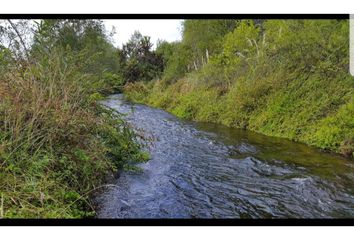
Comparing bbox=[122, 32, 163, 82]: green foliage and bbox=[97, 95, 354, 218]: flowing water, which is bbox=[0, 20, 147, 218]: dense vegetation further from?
bbox=[122, 32, 163, 82]: green foliage

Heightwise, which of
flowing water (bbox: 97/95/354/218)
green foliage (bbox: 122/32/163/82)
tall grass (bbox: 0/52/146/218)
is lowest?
flowing water (bbox: 97/95/354/218)

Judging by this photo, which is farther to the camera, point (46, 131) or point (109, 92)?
point (109, 92)

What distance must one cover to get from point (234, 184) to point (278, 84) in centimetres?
624

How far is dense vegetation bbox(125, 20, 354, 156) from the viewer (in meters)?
7.97

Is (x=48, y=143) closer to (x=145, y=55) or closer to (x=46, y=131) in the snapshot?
(x=46, y=131)

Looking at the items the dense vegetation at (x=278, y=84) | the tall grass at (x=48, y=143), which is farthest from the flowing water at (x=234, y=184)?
the dense vegetation at (x=278, y=84)

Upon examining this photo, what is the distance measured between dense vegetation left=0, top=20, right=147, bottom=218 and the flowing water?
1.61 ft

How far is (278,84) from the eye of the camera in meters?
10.8

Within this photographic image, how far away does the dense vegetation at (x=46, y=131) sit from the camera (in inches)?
144

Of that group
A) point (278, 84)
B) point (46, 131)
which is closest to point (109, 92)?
point (46, 131)

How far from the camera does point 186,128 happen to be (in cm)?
1063

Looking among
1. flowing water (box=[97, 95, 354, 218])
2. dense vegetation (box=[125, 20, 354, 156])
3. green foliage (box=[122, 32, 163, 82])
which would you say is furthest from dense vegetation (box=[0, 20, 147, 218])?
green foliage (box=[122, 32, 163, 82])

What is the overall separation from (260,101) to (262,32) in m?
2.96
